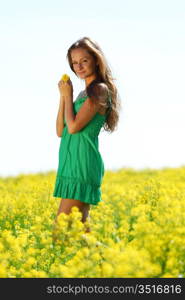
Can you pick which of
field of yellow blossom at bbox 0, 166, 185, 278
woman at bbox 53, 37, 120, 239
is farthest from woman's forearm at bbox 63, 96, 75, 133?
field of yellow blossom at bbox 0, 166, 185, 278

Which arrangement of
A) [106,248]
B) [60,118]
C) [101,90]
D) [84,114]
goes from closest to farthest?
[106,248]
[84,114]
[101,90]
[60,118]

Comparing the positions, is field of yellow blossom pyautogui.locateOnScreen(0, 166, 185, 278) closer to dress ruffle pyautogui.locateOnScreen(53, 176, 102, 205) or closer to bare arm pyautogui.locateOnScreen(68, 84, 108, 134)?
dress ruffle pyautogui.locateOnScreen(53, 176, 102, 205)

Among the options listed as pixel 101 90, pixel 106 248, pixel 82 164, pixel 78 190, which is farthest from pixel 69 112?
pixel 106 248

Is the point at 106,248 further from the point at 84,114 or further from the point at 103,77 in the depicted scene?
the point at 103,77

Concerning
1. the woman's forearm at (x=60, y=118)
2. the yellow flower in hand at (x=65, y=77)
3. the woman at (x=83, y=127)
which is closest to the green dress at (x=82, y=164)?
the woman at (x=83, y=127)

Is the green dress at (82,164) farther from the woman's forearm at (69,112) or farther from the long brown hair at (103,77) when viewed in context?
the long brown hair at (103,77)

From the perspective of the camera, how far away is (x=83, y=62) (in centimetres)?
437

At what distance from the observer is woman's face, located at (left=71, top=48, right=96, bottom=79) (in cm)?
436

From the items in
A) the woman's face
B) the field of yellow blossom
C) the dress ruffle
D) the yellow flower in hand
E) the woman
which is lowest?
the field of yellow blossom

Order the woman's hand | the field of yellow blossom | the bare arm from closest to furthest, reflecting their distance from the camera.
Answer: the field of yellow blossom
the bare arm
the woman's hand

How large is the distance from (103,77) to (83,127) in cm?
48

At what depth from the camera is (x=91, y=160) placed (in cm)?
426

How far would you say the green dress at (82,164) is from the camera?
4.24m

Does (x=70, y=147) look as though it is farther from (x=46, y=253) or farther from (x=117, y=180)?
(x=117, y=180)
